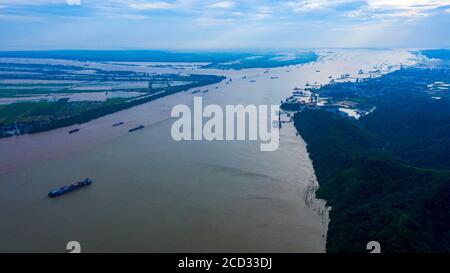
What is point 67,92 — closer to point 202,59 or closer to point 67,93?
point 67,93

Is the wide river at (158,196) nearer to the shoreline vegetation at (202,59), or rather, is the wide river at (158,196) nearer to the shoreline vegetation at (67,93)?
the shoreline vegetation at (67,93)

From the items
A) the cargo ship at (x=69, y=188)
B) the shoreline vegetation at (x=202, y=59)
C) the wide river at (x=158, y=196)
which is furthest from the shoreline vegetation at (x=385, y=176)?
the shoreline vegetation at (x=202, y=59)

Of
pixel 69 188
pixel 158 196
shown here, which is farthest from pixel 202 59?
pixel 158 196

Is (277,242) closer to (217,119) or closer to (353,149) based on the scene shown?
(353,149)

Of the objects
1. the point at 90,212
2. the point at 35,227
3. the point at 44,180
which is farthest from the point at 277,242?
the point at 44,180

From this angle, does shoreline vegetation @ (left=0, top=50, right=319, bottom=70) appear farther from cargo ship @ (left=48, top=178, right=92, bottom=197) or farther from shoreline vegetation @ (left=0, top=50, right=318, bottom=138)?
cargo ship @ (left=48, top=178, right=92, bottom=197)

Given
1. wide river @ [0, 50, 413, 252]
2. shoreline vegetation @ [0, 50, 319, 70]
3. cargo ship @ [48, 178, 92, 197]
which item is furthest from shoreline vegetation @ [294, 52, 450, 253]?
shoreline vegetation @ [0, 50, 319, 70]
